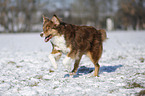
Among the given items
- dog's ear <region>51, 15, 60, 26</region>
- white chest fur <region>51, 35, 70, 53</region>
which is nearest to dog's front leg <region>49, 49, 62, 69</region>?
white chest fur <region>51, 35, 70, 53</region>

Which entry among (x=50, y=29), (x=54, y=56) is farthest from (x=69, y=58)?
(x=50, y=29)

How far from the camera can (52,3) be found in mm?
54219

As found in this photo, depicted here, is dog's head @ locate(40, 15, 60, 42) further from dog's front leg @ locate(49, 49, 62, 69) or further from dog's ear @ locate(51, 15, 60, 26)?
dog's front leg @ locate(49, 49, 62, 69)

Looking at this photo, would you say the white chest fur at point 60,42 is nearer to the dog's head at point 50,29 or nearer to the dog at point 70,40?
the dog at point 70,40

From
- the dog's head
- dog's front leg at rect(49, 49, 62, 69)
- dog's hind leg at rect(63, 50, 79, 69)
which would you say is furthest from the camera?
dog's front leg at rect(49, 49, 62, 69)

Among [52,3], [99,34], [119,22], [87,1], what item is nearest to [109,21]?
[119,22]

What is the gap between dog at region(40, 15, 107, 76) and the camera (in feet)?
14.4

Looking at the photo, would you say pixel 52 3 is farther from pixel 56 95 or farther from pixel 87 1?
pixel 56 95

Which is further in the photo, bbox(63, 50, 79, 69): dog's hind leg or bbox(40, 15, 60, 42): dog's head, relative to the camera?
bbox(63, 50, 79, 69): dog's hind leg

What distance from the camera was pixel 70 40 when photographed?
4551 mm

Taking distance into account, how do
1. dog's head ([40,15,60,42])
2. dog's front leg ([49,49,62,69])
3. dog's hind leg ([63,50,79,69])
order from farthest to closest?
dog's front leg ([49,49,62,69])
dog's hind leg ([63,50,79,69])
dog's head ([40,15,60,42])

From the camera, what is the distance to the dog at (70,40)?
439 centimetres

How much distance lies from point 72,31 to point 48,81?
1.45 metres

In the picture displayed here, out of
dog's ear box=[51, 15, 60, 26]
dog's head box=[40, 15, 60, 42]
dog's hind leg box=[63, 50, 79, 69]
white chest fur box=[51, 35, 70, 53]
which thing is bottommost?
dog's hind leg box=[63, 50, 79, 69]
